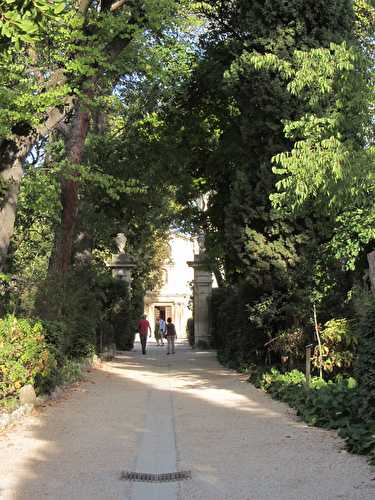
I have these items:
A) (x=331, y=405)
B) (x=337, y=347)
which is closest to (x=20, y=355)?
(x=331, y=405)

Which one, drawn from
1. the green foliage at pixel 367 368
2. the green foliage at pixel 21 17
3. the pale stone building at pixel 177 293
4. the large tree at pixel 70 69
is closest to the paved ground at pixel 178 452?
the green foliage at pixel 367 368

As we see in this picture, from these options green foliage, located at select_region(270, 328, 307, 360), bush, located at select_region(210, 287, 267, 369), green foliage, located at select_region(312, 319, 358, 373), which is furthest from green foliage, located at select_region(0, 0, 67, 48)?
bush, located at select_region(210, 287, 267, 369)

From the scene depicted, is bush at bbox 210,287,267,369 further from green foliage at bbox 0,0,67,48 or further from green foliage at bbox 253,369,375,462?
green foliage at bbox 0,0,67,48

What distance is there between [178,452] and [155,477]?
1261mm

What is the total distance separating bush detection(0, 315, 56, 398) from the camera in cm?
988

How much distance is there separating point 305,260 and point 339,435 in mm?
6395

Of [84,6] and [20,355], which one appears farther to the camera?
[84,6]

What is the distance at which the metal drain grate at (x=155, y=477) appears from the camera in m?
6.46

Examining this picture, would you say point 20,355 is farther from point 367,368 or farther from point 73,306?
point 73,306

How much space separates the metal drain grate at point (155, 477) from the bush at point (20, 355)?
372cm

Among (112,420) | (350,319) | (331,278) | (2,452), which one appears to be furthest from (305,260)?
(2,452)

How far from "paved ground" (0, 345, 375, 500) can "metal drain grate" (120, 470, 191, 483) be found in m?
0.13

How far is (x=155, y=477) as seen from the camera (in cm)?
655

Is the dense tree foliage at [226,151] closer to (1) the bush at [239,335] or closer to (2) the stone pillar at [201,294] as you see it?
(1) the bush at [239,335]
